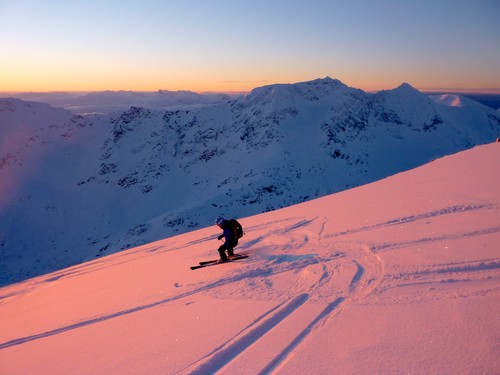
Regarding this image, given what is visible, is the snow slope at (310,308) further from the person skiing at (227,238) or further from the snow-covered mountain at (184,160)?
the snow-covered mountain at (184,160)

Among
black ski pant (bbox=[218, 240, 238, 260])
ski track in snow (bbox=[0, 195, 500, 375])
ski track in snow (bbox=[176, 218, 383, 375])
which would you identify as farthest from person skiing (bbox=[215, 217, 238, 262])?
ski track in snow (bbox=[176, 218, 383, 375])

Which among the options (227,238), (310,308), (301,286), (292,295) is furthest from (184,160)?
(310,308)

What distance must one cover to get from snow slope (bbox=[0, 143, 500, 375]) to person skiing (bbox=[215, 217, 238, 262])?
73 centimetres

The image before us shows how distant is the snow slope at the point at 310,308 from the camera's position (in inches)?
165

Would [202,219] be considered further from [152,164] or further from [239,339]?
[239,339]

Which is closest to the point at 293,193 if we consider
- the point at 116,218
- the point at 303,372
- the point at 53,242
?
the point at 116,218

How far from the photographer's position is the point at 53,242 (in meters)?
63.8

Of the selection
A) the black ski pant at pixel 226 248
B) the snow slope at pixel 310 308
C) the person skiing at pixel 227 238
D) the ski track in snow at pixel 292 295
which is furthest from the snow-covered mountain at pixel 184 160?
the ski track in snow at pixel 292 295

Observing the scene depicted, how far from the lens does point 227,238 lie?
1045 cm

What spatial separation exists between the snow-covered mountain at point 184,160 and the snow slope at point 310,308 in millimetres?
51145

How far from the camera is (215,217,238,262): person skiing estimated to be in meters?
10.1

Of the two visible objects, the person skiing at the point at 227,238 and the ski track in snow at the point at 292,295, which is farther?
the person skiing at the point at 227,238

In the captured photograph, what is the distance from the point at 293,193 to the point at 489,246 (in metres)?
67.8

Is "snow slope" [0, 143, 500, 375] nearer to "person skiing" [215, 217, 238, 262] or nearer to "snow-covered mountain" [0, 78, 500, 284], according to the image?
"person skiing" [215, 217, 238, 262]
